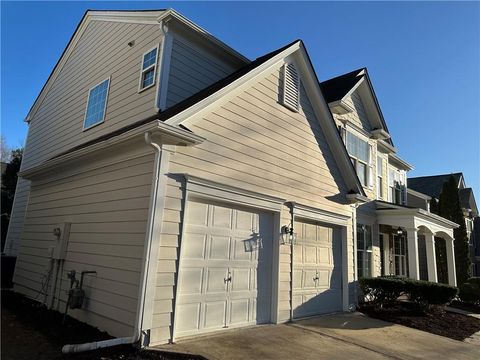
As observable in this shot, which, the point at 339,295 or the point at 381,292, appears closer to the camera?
the point at 339,295

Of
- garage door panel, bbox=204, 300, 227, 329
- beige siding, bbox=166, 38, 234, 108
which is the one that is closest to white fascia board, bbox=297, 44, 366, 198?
beige siding, bbox=166, 38, 234, 108

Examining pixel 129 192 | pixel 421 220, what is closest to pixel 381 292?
pixel 421 220

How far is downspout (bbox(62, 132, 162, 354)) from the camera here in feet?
16.7

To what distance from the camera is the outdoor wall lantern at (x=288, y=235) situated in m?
8.16

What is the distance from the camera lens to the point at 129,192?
21.4 ft

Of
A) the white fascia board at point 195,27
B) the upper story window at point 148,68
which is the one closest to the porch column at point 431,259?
the white fascia board at point 195,27

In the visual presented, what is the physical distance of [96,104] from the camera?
10.5 m

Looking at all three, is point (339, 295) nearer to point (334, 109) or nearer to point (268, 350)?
point (268, 350)

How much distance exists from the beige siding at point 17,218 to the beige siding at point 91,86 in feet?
3.45

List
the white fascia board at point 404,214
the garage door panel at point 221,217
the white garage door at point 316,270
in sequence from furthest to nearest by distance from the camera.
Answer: the white fascia board at point 404,214, the white garage door at point 316,270, the garage door panel at point 221,217

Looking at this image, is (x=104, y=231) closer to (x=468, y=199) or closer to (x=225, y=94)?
(x=225, y=94)

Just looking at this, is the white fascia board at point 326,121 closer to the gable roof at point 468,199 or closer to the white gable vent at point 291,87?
the white gable vent at point 291,87

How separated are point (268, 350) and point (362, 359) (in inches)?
60.9

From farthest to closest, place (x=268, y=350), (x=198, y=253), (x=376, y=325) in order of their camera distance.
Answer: (x=376, y=325)
(x=198, y=253)
(x=268, y=350)
